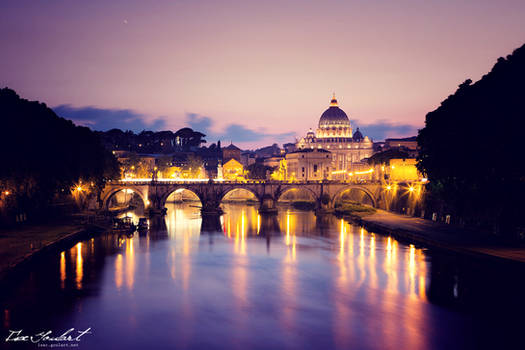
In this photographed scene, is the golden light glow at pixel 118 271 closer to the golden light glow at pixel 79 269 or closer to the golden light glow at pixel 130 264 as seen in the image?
the golden light glow at pixel 130 264

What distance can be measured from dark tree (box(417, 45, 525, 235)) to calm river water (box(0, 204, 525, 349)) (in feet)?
22.3

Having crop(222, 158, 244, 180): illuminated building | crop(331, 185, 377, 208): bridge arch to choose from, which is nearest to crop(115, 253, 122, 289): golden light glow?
crop(331, 185, 377, 208): bridge arch

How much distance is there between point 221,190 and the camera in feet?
350

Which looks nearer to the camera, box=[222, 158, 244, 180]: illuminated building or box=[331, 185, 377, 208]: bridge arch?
box=[331, 185, 377, 208]: bridge arch

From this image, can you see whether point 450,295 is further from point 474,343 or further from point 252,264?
point 252,264

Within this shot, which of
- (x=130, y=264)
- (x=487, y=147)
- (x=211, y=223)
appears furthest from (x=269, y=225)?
(x=487, y=147)

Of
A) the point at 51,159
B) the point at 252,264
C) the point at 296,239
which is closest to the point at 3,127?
the point at 51,159

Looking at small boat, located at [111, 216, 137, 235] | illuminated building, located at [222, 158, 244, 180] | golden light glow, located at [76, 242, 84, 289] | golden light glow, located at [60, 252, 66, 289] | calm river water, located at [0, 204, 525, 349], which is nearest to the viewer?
Answer: calm river water, located at [0, 204, 525, 349]

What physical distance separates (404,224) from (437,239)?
16661mm

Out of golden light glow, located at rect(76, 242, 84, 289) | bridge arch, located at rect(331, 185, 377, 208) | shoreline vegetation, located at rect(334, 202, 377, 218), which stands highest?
bridge arch, located at rect(331, 185, 377, 208)

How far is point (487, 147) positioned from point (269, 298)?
2363 cm

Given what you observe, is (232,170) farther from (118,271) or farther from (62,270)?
(62,270)

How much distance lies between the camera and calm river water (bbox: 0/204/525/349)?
98.0ft

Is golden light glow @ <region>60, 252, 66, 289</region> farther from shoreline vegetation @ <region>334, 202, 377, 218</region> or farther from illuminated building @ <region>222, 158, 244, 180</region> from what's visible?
illuminated building @ <region>222, 158, 244, 180</region>
